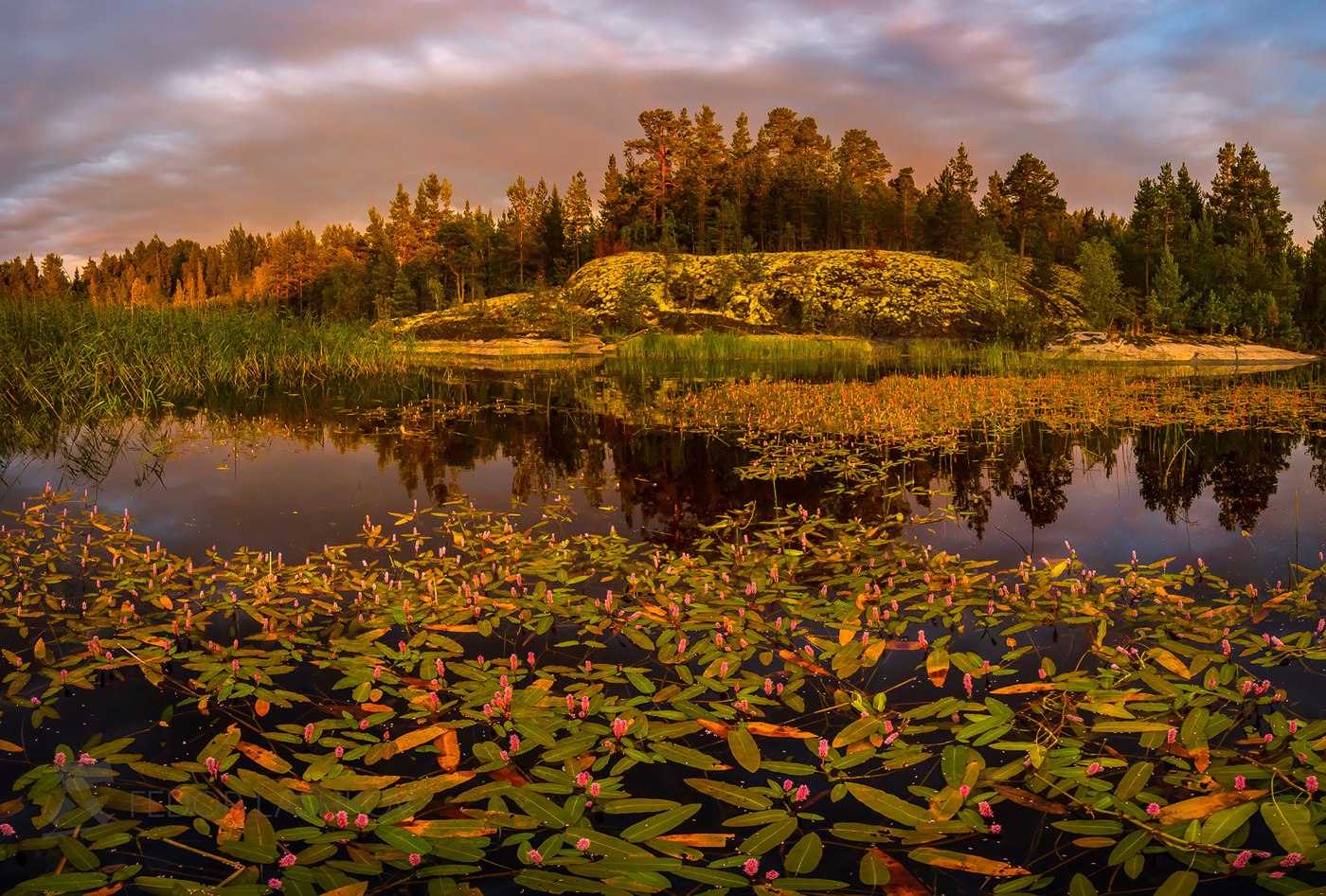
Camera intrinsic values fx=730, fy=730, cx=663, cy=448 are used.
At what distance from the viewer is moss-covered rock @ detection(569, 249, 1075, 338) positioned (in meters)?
30.6

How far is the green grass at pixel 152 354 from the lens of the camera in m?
12.5

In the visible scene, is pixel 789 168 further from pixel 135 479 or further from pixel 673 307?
pixel 135 479

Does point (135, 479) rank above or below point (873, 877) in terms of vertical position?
above

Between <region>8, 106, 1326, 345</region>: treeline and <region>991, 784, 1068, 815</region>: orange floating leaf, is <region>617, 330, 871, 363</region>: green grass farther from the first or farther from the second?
<region>991, 784, 1068, 815</region>: orange floating leaf

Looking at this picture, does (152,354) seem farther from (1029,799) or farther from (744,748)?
(1029,799)

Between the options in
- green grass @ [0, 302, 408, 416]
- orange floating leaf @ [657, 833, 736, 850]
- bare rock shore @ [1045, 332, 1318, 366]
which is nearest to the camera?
orange floating leaf @ [657, 833, 736, 850]

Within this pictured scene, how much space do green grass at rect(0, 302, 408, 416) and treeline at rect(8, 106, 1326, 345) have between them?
4.25 m

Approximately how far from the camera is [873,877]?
8.01ft

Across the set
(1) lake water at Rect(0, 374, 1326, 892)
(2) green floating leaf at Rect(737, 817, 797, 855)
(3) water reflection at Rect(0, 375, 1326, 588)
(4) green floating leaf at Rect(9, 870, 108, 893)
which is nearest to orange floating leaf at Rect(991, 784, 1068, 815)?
(1) lake water at Rect(0, 374, 1326, 892)

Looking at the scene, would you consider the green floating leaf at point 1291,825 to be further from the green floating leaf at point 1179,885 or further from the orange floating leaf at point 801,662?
the orange floating leaf at point 801,662

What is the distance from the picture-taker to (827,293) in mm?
32438

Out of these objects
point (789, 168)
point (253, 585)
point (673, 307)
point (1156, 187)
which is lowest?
point (253, 585)

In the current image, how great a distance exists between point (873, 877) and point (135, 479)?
8.70m

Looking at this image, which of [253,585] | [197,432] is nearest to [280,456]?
[197,432]
